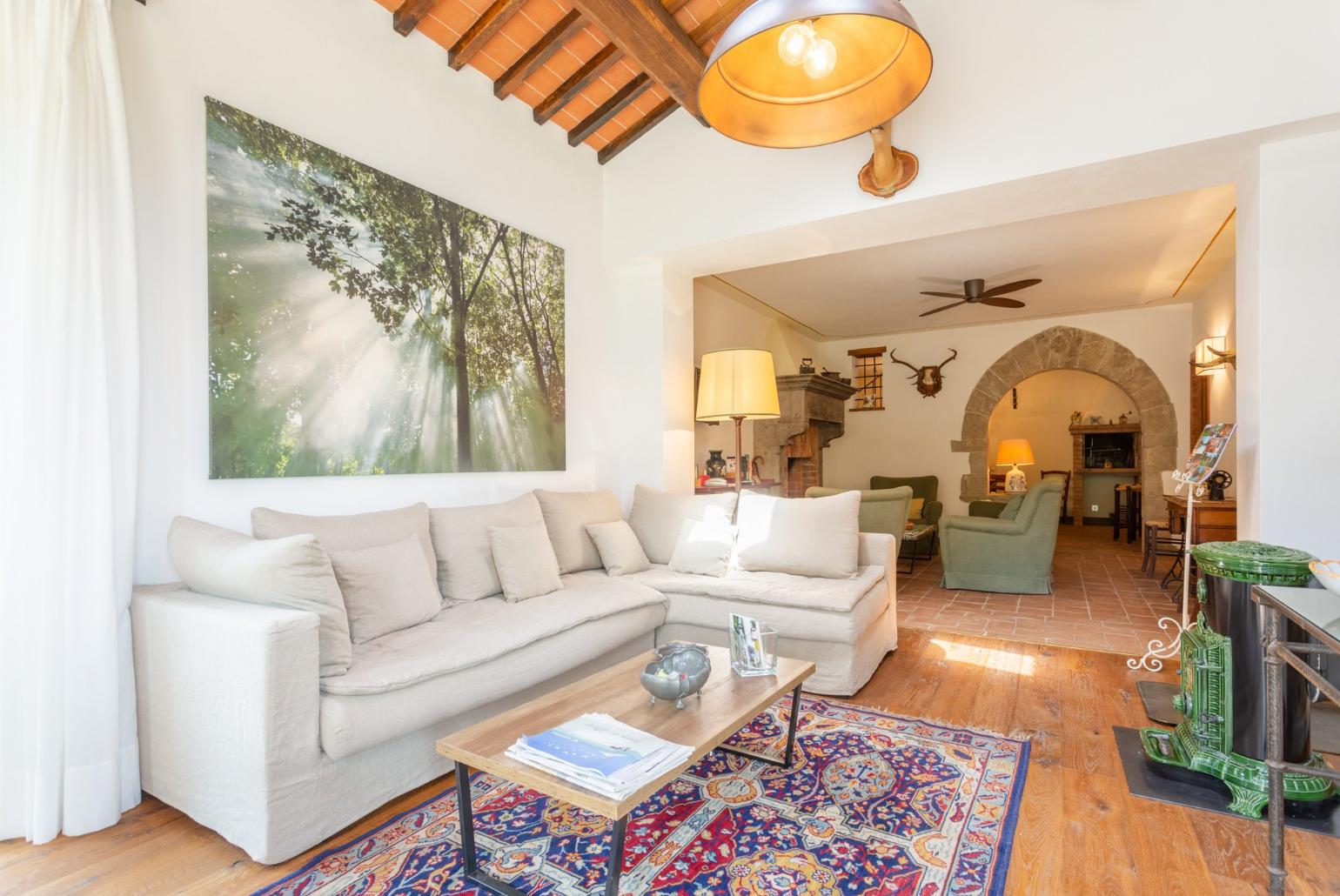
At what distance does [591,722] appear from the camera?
180 cm

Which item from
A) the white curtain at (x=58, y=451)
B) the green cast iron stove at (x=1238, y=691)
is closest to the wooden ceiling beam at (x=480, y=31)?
the white curtain at (x=58, y=451)

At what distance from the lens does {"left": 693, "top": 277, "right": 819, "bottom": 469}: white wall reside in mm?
5973

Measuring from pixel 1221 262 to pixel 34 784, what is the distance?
7856 mm

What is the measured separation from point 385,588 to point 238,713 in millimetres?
687

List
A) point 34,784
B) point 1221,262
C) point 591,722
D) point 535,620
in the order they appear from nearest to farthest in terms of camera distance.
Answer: point 591,722 → point 34,784 → point 535,620 → point 1221,262

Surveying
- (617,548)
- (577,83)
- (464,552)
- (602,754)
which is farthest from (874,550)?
(577,83)

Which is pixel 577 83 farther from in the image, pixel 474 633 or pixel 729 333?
pixel 474 633

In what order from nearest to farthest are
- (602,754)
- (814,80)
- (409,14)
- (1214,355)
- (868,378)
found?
1. (602,754)
2. (814,80)
3. (409,14)
4. (1214,355)
5. (868,378)

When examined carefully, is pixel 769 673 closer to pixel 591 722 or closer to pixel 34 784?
pixel 591 722

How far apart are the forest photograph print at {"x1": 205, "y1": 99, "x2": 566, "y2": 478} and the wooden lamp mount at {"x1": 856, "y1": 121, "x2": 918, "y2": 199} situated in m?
1.93

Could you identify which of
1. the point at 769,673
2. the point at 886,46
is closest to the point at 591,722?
the point at 769,673

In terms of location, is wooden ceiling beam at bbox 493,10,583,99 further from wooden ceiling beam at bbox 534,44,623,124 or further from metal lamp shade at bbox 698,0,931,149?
metal lamp shade at bbox 698,0,931,149

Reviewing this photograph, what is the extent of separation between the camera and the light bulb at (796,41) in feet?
6.39

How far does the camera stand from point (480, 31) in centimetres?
340
